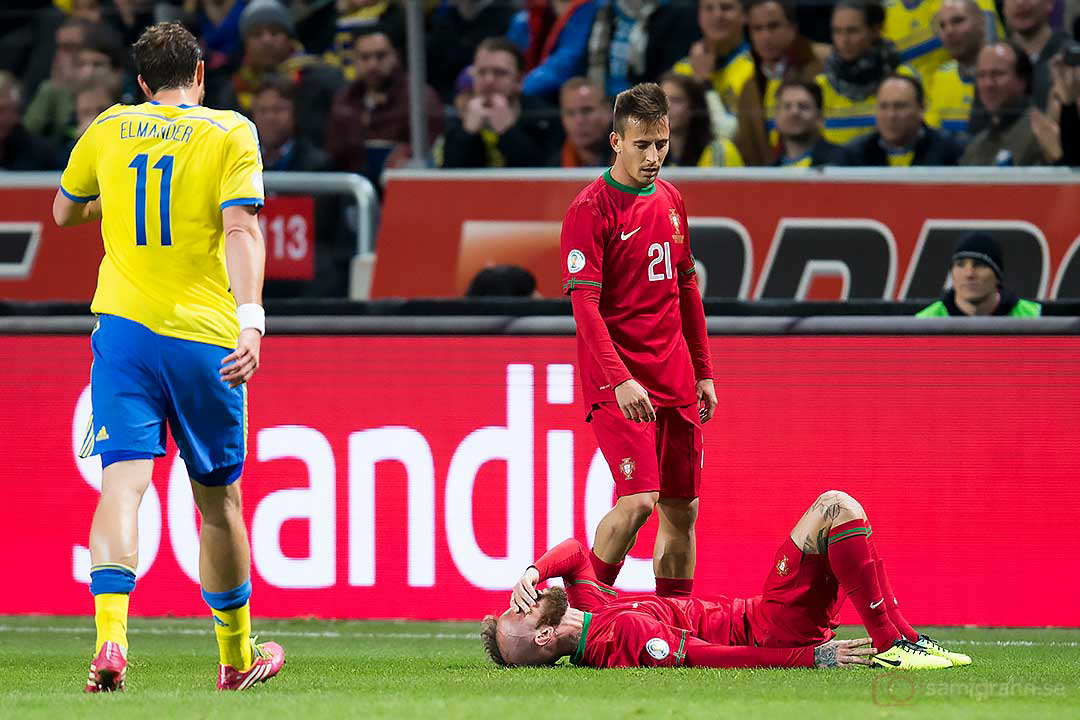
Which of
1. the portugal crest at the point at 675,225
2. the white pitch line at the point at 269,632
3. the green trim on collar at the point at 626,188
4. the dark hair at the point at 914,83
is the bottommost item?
the white pitch line at the point at 269,632

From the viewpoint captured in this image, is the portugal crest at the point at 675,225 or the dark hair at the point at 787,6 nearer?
the portugal crest at the point at 675,225

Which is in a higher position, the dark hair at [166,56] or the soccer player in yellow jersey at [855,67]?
the soccer player in yellow jersey at [855,67]

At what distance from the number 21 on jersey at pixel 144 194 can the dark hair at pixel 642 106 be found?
6.19 feet

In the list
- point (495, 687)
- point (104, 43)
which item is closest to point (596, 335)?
point (495, 687)

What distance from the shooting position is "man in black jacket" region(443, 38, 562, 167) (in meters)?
11.7

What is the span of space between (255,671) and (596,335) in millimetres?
1802

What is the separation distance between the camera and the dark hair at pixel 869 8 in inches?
441

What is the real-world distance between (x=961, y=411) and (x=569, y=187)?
339 cm

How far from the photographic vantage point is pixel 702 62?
38.7 ft

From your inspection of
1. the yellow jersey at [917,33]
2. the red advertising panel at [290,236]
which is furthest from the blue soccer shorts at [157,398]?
the yellow jersey at [917,33]

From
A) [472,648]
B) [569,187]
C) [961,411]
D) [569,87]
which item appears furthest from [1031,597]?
[569,87]

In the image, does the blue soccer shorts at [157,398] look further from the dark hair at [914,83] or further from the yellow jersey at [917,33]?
the yellow jersey at [917,33]

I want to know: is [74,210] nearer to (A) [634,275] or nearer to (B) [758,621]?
(A) [634,275]

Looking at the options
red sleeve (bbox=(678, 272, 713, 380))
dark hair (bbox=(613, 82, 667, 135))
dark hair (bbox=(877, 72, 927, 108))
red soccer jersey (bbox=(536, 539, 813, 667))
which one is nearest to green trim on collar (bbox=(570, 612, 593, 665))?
red soccer jersey (bbox=(536, 539, 813, 667))
